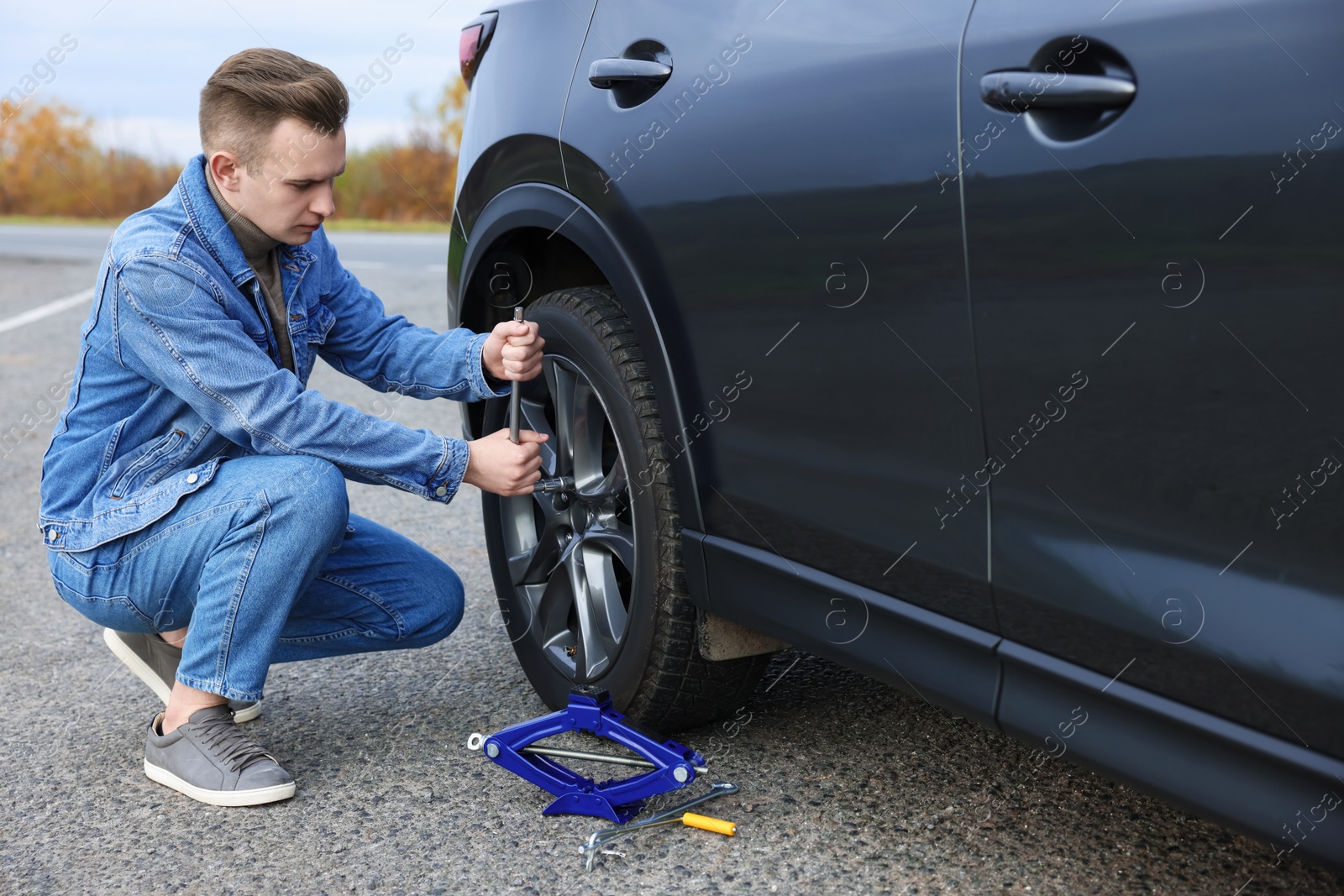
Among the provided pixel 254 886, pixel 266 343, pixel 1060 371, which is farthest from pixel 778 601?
pixel 266 343

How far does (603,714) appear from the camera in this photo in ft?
→ 7.02

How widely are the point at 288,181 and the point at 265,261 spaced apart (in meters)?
0.26

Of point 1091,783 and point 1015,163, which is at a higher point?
point 1015,163

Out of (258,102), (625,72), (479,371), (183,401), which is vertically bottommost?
(183,401)

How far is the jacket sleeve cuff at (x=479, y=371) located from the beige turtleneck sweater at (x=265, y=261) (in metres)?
0.36

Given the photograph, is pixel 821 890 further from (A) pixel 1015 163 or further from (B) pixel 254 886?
(A) pixel 1015 163

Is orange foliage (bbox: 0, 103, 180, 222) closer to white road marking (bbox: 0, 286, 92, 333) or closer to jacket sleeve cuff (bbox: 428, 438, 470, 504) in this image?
white road marking (bbox: 0, 286, 92, 333)

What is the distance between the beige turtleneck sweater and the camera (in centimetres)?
226

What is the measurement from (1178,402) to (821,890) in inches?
38.3

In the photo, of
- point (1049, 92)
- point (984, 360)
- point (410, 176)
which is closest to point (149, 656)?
point (984, 360)

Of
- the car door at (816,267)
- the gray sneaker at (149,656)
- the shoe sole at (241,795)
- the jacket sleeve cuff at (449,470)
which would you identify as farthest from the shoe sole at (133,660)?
the car door at (816,267)

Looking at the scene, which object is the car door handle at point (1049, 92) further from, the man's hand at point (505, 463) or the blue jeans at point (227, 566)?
the blue jeans at point (227, 566)

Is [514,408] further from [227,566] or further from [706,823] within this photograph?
[706,823]

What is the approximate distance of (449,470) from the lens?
2238mm
